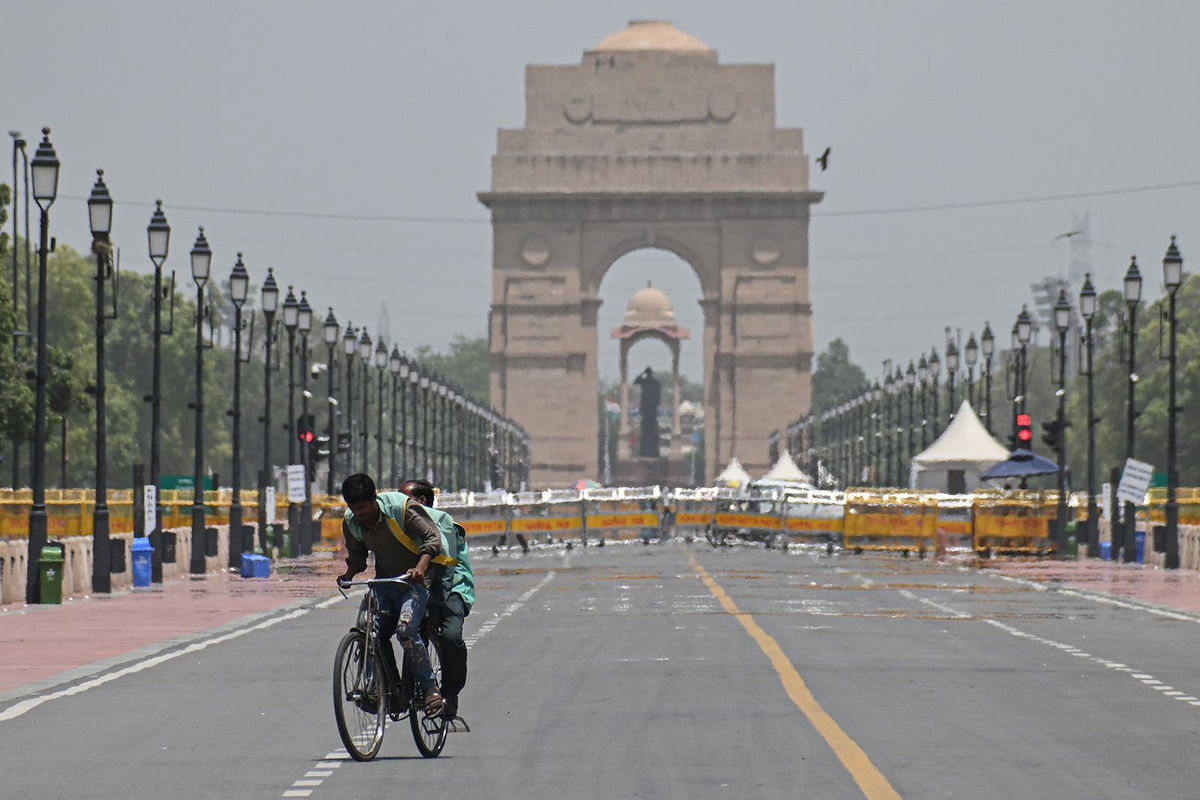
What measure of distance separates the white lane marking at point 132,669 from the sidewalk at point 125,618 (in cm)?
39

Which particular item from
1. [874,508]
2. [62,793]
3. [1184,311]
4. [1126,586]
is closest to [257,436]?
[1184,311]

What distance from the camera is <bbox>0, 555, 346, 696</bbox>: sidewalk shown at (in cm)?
2322

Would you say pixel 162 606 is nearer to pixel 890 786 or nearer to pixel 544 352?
pixel 890 786

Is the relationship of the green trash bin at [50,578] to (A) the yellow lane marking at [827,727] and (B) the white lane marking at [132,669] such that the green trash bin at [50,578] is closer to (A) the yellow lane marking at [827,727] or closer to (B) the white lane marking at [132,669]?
(B) the white lane marking at [132,669]

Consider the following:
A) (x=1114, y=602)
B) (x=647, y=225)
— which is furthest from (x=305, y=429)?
(x=647, y=225)

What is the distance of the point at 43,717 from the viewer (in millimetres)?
17359

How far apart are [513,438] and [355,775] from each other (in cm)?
13840

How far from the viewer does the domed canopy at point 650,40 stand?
150 m

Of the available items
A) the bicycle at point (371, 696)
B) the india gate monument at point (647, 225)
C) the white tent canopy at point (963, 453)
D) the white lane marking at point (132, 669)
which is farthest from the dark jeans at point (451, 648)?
the india gate monument at point (647, 225)

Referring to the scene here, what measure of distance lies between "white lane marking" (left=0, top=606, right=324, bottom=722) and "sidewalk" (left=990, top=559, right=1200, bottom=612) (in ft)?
38.1

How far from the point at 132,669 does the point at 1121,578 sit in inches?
1022

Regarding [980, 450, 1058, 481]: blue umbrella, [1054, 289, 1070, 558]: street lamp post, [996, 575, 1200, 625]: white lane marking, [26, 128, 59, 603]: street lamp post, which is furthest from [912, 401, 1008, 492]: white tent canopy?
[26, 128, 59, 603]: street lamp post

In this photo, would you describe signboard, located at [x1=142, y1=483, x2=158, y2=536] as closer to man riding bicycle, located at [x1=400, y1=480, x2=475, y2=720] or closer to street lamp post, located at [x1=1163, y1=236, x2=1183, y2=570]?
street lamp post, located at [x1=1163, y1=236, x2=1183, y2=570]

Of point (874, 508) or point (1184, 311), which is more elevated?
point (1184, 311)
